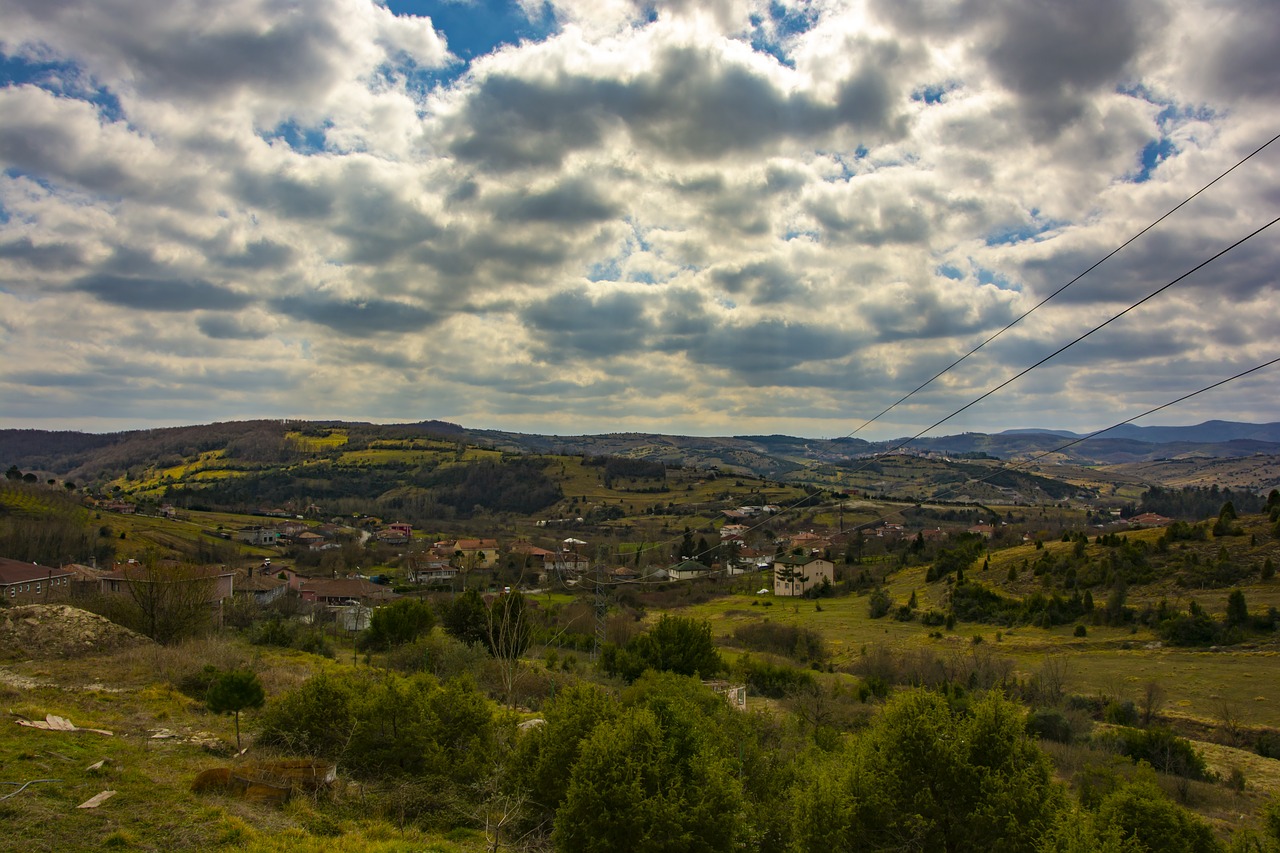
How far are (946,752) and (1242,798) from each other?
19.6 m

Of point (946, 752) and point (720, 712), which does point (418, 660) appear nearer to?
point (720, 712)

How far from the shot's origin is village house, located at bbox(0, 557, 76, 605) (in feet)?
134

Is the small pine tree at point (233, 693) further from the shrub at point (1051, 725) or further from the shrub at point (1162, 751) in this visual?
the shrub at point (1162, 751)

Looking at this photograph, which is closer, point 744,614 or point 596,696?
point 596,696

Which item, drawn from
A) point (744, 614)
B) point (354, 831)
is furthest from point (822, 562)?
point (354, 831)

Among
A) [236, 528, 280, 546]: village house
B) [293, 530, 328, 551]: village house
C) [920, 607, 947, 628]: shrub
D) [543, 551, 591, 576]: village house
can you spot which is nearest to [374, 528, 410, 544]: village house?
[293, 530, 328, 551]: village house

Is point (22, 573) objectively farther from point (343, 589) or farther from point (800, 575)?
point (800, 575)

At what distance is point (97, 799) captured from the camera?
469 inches

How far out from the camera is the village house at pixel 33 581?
134 feet

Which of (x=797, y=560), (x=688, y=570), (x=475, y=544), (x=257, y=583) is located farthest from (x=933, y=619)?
(x=475, y=544)

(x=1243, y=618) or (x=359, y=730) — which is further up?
(x=359, y=730)

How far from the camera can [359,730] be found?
17.5 m

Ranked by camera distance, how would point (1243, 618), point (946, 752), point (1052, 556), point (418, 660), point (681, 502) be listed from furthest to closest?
point (681, 502)
point (1052, 556)
point (1243, 618)
point (418, 660)
point (946, 752)

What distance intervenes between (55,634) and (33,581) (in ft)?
88.9
